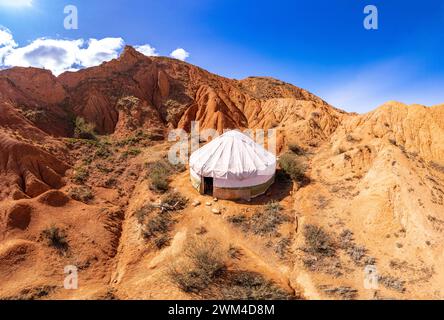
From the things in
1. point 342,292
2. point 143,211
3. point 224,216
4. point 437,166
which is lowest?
point 342,292

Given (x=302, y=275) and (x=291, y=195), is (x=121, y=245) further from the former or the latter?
(x=291, y=195)

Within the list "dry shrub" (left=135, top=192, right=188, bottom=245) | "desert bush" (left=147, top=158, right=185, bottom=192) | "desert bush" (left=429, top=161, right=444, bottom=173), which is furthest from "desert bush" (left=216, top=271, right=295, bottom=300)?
"desert bush" (left=429, top=161, right=444, bottom=173)

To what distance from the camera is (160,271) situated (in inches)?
386

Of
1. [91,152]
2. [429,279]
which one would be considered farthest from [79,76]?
[429,279]

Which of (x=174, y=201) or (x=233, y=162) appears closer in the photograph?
(x=174, y=201)

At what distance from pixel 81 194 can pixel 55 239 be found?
3.68 meters

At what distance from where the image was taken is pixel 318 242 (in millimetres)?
11164

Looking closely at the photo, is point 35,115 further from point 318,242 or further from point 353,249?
point 353,249

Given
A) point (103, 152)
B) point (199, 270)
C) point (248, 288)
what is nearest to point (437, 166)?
point (248, 288)

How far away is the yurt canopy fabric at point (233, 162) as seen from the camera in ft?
47.7

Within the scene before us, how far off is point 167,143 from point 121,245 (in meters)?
13.4

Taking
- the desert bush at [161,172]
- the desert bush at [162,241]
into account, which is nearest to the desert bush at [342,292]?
the desert bush at [162,241]

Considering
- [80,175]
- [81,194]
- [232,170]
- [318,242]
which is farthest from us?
[80,175]
